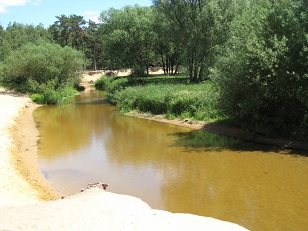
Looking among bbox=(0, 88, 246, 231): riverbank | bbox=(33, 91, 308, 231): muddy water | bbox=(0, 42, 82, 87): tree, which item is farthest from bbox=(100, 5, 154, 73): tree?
bbox=(0, 88, 246, 231): riverbank

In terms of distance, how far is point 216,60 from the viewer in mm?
27266

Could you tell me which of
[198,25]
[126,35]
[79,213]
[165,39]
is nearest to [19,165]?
[79,213]

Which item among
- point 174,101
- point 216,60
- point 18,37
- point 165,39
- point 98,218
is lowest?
point 98,218

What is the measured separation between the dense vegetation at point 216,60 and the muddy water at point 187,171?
8.60 ft

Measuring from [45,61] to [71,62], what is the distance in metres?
3.86

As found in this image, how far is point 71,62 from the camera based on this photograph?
48469 millimetres

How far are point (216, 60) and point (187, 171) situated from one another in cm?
1390

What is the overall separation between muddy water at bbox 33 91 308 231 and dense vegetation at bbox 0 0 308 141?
2620 millimetres

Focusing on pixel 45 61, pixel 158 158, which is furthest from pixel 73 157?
pixel 45 61

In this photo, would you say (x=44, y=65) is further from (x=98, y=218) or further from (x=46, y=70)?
(x=98, y=218)

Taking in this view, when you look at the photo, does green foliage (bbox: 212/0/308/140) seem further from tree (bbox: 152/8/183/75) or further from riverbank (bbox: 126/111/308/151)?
tree (bbox: 152/8/183/75)

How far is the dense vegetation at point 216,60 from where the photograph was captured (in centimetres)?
1814

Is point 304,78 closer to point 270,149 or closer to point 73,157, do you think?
point 270,149

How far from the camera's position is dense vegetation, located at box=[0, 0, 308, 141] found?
1814 cm
